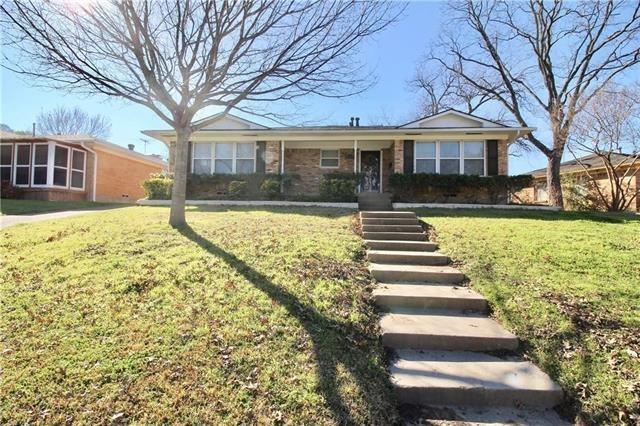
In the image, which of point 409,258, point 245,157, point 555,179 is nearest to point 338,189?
point 245,157

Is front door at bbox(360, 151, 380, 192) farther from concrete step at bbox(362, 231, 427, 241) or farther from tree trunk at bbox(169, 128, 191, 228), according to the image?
tree trunk at bbox(169, 128, 191, 228)

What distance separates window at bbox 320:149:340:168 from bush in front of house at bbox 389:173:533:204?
3.35 metres

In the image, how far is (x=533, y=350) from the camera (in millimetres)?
3969

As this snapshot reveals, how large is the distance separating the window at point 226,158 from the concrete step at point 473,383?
45.5 ft

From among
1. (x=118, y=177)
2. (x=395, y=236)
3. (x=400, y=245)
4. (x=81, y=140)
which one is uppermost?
(x=81, y=140)

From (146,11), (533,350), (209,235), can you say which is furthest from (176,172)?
(533,350)

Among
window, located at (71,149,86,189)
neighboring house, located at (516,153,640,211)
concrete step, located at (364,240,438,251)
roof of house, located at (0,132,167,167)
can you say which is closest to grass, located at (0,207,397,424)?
concrete step, located at (364,240,438,251)

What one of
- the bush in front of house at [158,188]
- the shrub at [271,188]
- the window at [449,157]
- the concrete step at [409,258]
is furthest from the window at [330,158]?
the concrete step at [409,258]

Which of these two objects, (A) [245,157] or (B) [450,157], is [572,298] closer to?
(B) [450,157]

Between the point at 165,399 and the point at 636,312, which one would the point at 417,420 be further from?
the point at 636,312

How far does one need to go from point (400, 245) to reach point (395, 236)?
2.41ft

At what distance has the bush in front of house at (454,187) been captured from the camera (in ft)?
47.1

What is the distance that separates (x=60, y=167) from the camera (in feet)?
58.1

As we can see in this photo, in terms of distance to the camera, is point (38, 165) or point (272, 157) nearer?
point (272, 157)
